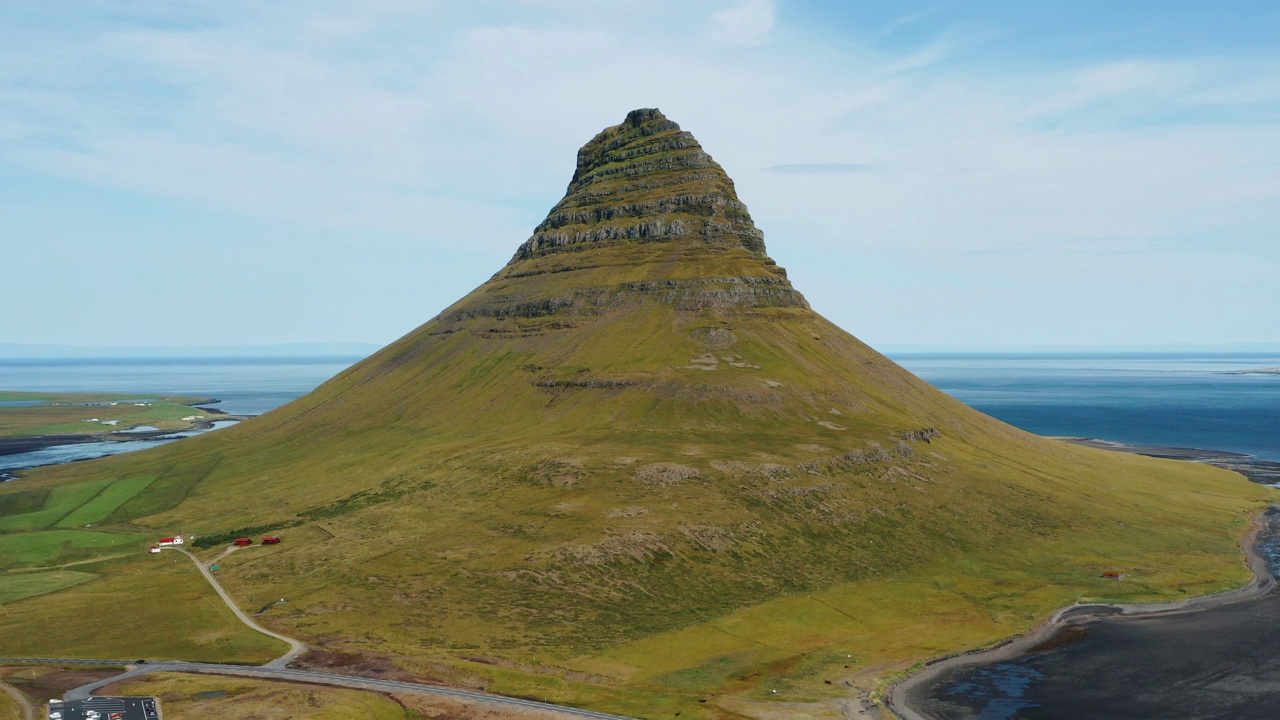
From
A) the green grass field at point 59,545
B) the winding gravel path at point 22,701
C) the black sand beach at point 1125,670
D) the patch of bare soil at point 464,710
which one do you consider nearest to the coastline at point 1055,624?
the black sand beach at point 1125,670

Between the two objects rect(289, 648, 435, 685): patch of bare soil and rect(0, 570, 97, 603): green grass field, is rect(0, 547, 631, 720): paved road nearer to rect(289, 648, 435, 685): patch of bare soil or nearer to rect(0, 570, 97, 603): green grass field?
rect(289, 648, 435, 685): patch of bare soil

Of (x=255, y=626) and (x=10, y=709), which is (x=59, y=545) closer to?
(x=255, y=626)

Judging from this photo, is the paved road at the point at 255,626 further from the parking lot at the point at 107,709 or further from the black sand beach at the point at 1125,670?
the black sand beach at the point at 1125,670

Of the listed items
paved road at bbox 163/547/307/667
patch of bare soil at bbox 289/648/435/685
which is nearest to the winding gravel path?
paved road at bbox 163/547/307/667

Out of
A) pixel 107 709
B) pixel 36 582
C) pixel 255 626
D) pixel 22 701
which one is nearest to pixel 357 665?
pixel 255 626

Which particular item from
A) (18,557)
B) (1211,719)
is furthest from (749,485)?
(18,557)

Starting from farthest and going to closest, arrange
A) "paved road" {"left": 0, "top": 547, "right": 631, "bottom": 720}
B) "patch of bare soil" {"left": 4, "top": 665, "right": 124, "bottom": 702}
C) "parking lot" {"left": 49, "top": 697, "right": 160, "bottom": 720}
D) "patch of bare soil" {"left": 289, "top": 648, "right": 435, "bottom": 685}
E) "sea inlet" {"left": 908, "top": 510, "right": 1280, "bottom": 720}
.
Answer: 1. "patch of bare soil" {"left": 289, "top": 648, "right": 435, "bottom": 685}
2. "sea inlet" {"left": 908, "top": 510, "right": 1280, "bottom": 720}
3. "paved road" {"left": 0, "top": 547, "right": 631, "bottom": 720}
4. "patch of bare soil" {"left": 4, "top": 665, "right": 124, "bottom": 702}
5. "parking lot" {"left": 49, "top": 697, "right": 160, "bottom": 720}

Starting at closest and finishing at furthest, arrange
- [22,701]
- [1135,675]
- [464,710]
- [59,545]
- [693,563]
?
[22,701] → [464,710] → [1135,675] → [693,563] → [59,545]
